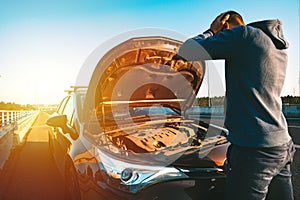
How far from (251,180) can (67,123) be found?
9.45 feet

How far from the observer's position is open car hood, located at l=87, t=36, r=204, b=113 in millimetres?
2723

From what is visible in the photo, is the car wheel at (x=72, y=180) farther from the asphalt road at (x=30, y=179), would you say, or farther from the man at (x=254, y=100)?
the man at (x=254, y=100)

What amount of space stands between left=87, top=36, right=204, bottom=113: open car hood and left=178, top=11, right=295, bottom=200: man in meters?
0.97

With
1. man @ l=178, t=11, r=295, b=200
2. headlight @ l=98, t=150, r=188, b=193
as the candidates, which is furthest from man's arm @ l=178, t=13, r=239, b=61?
headlight @ l=98, t=150, r=188, b=193

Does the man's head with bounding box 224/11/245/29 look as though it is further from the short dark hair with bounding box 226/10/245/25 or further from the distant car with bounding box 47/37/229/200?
the distant car with bounding box 47/37/229/200

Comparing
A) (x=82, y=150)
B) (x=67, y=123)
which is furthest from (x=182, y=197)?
(x=67, y=123)

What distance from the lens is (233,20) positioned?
6.62 feet

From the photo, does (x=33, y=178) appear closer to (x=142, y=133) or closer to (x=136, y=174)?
(x=142, y=133)

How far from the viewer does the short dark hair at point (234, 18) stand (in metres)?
2.01

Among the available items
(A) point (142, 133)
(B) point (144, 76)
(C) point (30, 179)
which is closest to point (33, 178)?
(C) point (30, 179)

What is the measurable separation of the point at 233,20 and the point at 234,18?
0.02 meters

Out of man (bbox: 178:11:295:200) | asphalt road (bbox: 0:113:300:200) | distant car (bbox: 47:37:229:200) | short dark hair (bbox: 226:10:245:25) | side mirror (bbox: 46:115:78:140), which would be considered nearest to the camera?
man (bbox: 178:11:295:200)

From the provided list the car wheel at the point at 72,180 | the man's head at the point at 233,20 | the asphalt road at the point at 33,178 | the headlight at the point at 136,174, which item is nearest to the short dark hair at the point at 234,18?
the man's head at the point at 233,20

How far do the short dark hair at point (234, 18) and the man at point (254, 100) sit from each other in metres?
0.17
